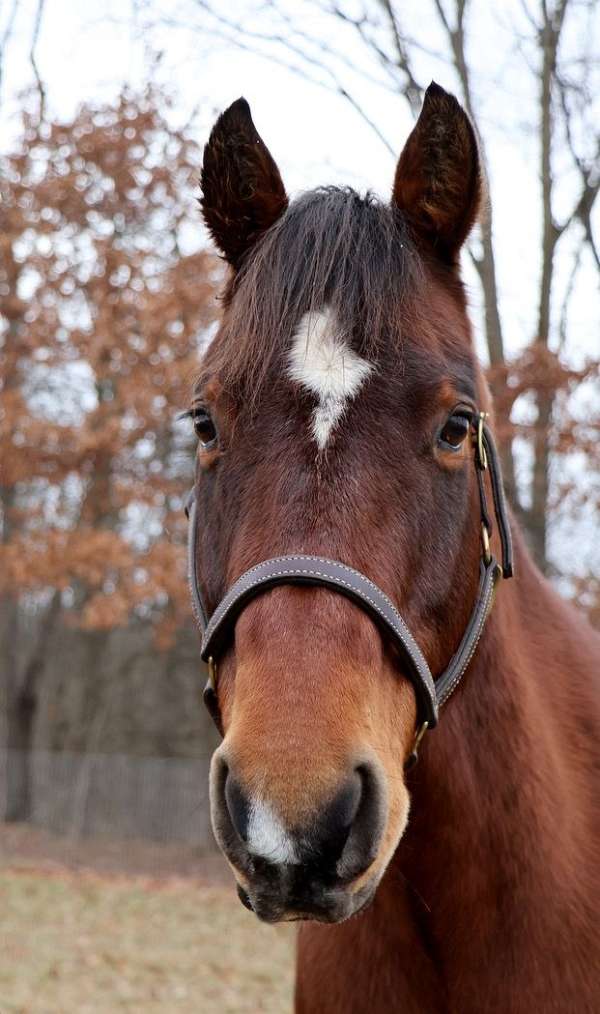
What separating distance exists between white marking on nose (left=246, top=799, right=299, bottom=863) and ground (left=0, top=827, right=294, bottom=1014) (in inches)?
288

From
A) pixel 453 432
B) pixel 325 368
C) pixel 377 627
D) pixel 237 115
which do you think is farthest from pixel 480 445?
pixel 237 115

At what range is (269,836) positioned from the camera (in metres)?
1.83

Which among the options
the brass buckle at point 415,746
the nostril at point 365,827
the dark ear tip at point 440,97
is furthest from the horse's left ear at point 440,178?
the nostril at point 365,827

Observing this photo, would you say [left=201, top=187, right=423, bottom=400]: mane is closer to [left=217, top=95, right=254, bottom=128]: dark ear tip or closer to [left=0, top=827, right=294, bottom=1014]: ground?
[left=217, top=95, right=254, bottom=128]: dark ear tip

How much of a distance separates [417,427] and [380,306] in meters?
Answer: 0.32

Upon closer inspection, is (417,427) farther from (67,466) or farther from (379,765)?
(67,466)

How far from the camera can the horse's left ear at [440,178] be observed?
8.82 feet

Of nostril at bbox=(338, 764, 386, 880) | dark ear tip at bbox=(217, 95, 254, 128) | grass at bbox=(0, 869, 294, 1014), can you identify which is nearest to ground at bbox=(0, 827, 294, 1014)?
grass at bbox=(0, 869, 294, 1014)

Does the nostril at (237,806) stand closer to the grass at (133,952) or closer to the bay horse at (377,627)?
the bay horse at (377,627)

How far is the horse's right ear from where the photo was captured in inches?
111

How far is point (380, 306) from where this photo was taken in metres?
2.46

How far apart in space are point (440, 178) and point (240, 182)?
57cm

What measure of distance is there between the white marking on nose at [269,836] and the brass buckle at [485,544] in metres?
1.07

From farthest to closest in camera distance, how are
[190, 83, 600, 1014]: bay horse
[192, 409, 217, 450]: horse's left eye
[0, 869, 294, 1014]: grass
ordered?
[0, 869, 294, 1014]: grass
[192, 409, 217, 450]: horse's left eye
[190, 83, 600, 1014]: bay horse
